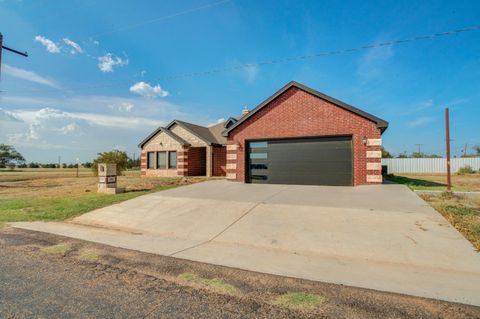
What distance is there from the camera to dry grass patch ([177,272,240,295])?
360cm

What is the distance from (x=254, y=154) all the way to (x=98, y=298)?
12433 millimetres

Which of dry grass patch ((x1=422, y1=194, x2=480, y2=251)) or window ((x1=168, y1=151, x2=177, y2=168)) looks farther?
window ((x1=168, y1=151, x2=177, y2=168))

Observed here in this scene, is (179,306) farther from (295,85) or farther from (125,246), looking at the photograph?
(295,85)

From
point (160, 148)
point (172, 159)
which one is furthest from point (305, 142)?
point (160, 148)

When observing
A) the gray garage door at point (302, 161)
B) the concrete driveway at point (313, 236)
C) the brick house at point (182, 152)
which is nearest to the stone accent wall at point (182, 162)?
the brick house at point (182, 152)

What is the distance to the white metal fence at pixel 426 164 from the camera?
3073 centimetres

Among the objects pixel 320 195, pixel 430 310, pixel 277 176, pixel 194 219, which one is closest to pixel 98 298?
pixel 430 310

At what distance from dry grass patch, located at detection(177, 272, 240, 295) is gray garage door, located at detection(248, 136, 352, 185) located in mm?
10581

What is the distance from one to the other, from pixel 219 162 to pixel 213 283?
61.3ft

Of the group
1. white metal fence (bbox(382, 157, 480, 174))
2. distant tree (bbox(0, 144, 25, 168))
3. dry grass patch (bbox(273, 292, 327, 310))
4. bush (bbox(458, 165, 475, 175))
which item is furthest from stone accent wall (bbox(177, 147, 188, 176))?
distant tree (bbox(0, 144, 25, 168))

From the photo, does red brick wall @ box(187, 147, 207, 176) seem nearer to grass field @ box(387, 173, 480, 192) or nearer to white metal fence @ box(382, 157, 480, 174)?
grass field @ box(387, 173, 480, 192)

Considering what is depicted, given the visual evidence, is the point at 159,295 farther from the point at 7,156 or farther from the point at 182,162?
the point at 7,156

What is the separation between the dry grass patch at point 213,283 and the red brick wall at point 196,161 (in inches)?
747

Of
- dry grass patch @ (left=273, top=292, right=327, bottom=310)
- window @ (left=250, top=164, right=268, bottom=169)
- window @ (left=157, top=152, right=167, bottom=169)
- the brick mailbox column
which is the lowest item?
dry grass patch @ (left=273, top=292, right=327, bottom=310)
